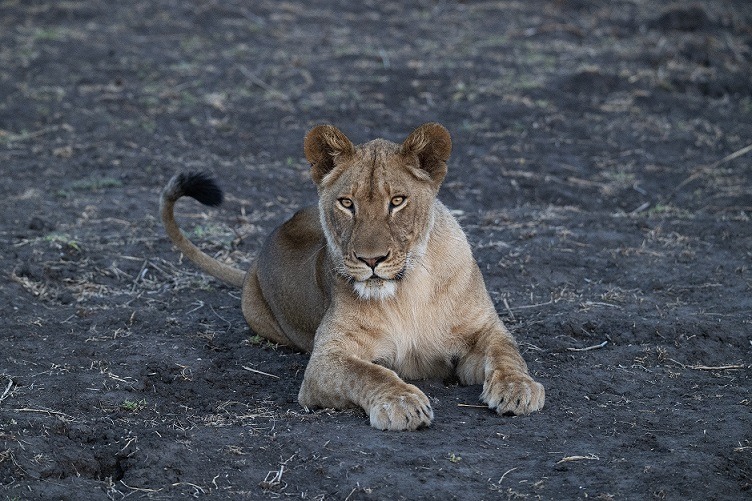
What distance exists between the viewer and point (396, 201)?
4.39 metres

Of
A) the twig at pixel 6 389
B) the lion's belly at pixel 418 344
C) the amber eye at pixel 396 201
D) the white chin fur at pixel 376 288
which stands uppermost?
the amber eye at pixel 396 201

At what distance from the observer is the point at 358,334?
462 cm

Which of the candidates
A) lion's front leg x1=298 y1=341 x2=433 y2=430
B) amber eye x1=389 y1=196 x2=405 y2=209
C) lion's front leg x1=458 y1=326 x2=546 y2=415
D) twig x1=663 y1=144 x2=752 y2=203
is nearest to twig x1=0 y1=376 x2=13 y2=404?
lion's front leg x1=298 y1=341 x2=433 y2=430

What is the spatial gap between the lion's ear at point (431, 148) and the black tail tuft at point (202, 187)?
5.09 feet

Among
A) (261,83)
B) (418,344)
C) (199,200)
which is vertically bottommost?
(261,83)

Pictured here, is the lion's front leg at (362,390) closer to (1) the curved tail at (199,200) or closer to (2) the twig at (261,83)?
(1) the curved tail at (199,200)

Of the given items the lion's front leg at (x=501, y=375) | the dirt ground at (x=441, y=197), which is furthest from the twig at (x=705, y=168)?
the lion's front leg at (x=501, y=375)

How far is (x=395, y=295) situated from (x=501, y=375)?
0.56 meters

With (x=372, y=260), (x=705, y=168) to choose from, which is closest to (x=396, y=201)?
(x=372, y=260)

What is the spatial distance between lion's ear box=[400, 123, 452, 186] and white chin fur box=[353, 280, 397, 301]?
1.62ft

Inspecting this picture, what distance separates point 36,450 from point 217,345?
1612 mm

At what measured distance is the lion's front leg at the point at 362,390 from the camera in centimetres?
407

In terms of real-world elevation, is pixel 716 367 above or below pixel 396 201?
below

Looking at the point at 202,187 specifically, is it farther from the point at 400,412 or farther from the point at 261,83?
the point at 261,83
